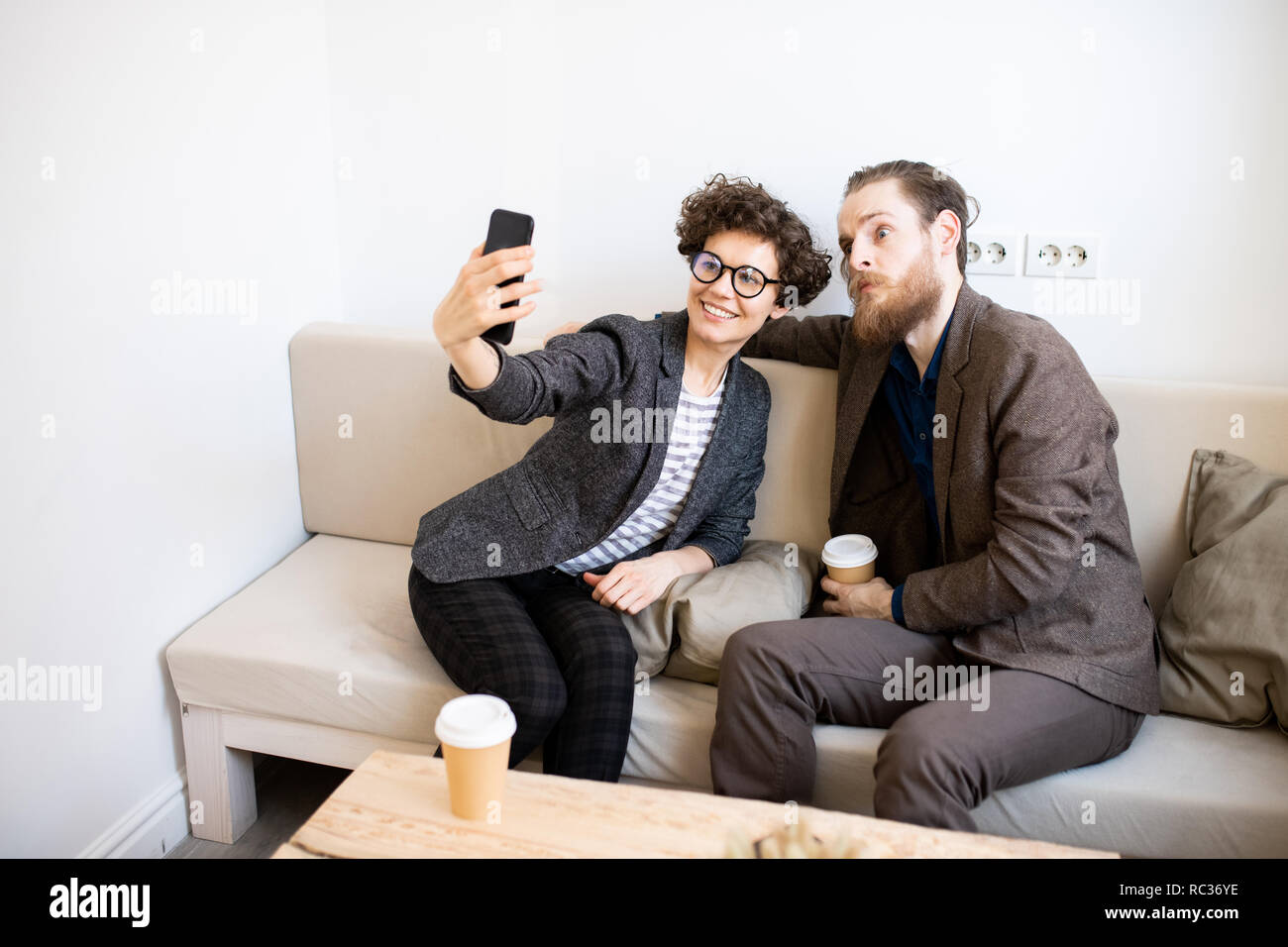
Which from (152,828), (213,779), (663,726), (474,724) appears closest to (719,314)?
(663,726)

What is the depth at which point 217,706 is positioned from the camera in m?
1.80

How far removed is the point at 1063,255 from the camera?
189 cm

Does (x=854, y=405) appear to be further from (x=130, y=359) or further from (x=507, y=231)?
(x=130, y=359)

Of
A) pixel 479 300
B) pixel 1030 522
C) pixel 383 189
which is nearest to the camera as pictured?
pixel 479 300

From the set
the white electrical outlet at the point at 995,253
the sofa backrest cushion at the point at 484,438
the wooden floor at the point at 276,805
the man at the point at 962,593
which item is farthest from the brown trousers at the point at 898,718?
the wooden floor at the point at 276,805

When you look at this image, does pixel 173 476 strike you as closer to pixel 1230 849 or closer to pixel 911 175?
pixel 911 175

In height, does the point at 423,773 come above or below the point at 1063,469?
below

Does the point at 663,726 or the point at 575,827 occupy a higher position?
the point at 575,827

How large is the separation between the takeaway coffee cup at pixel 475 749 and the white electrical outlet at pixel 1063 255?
1.29 m

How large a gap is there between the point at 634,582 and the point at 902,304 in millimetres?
593

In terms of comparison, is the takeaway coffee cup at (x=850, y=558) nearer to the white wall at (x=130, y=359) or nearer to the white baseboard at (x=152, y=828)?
the white wall at (x=130, y=359)

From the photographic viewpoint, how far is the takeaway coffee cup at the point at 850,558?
172cm
